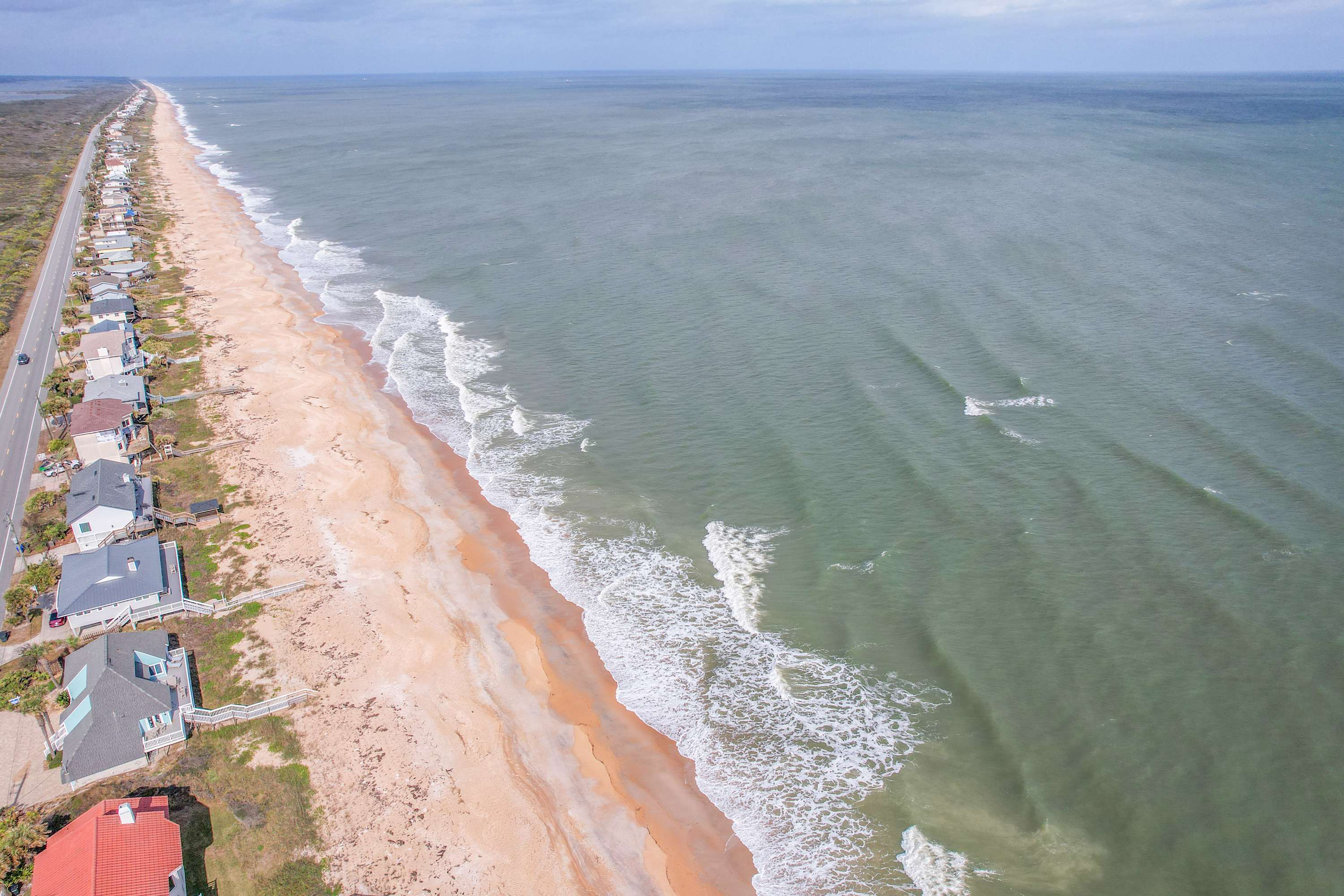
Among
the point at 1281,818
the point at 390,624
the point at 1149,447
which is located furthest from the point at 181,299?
the point at 1281,818

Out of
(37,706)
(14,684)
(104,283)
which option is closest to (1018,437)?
(37,706)

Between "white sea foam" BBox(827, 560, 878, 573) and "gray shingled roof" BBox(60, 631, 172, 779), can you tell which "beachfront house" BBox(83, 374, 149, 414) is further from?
"white sea foam" BBox(827, 560, 878, 573)

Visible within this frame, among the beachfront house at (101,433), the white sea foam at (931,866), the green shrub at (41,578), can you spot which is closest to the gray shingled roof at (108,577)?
the green shrub at (41,578)

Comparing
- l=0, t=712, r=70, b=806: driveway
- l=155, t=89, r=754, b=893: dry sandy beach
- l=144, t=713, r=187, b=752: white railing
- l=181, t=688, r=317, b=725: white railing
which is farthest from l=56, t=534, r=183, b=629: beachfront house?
l=144, t=713, r=187, b=752: white railing

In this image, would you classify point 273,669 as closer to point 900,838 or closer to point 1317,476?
point 900,838

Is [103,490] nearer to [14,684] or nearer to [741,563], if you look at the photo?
[14,684]

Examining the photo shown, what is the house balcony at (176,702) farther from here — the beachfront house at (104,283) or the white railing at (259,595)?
the beachfront house at (104,283)
